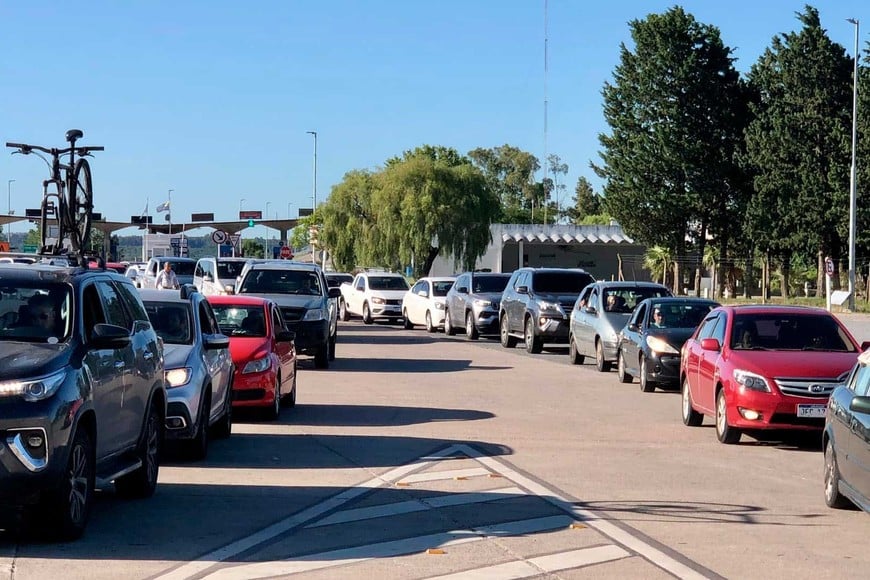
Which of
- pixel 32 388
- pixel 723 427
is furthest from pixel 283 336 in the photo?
pixel 32 388

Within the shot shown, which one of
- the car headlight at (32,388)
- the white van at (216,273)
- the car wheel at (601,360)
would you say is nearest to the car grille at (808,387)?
the car headlight at (32,388)

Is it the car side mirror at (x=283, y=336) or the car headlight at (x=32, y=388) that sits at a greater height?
the car headlight at (x=32, y=388)

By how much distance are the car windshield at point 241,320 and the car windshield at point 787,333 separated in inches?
236

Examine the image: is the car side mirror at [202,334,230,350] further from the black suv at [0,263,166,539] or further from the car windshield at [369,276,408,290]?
the car windshield at [369,276,408,290]

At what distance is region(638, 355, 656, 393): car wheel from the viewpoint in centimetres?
A: 2136

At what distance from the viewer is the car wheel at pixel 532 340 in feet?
103

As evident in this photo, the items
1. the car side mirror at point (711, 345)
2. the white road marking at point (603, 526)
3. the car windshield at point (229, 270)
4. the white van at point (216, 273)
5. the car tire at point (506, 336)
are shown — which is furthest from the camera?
the car windshield at point (229, 270)

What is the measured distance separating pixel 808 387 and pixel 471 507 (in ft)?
16.8

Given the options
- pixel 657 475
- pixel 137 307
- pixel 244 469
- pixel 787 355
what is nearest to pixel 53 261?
pixel 137 307

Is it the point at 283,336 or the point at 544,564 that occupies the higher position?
the point at 283,336

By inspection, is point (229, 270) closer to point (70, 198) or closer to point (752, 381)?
point (70, 198)

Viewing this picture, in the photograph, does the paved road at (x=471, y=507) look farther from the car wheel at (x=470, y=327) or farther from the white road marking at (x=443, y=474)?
the car wheel at (x=470, y=327)

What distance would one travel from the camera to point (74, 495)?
856 centimetres

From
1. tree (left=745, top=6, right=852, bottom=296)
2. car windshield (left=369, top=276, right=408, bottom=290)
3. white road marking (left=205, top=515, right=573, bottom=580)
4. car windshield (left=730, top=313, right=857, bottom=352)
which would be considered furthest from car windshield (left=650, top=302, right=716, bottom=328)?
tree (left=745, top=6, right=852, bottom=296)
